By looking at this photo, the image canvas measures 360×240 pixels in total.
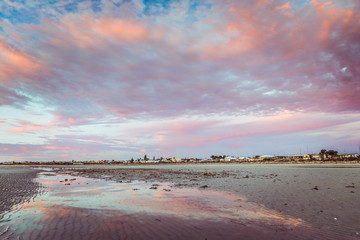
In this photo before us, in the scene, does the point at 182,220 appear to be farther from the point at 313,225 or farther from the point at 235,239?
the point at 313,225

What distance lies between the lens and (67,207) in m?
14.1

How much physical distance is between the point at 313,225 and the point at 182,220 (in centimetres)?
669

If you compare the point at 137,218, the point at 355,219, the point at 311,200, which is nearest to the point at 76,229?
the point at 137,218

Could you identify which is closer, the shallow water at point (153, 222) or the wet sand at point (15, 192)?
the shallow water at point (153, 222)

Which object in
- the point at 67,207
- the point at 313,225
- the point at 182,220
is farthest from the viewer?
the point at 67,207

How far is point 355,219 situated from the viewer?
37.2 ft

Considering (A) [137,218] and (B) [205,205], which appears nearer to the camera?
(A) [137,218]

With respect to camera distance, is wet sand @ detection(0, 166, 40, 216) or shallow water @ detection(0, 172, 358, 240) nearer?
shallow water @ detection(0, 172, 358, 240)

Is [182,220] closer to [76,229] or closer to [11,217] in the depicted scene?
[76,229]

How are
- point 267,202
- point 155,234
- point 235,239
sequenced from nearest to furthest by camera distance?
point 235,239 → point 155,234 → point 267,202

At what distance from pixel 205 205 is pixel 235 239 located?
6612mm

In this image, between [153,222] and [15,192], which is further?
[15,192]

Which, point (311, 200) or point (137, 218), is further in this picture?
point (311, 200)

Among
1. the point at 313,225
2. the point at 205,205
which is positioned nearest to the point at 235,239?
the point at 313,225
